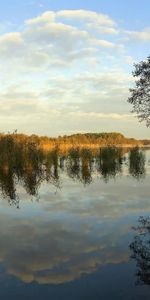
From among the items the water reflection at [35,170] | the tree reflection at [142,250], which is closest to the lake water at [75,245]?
the tree reflection at [142,250]

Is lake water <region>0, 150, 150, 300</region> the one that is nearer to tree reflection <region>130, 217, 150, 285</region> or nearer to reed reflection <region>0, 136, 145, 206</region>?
tree reflection <region>130, 217, 150, 285</region>

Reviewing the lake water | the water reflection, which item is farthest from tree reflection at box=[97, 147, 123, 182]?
the lake water

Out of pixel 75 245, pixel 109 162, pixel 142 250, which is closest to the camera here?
pixel 142 250

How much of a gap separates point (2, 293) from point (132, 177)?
2388cm

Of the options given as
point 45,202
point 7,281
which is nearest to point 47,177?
point 45,202

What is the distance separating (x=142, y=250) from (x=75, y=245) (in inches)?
75.4

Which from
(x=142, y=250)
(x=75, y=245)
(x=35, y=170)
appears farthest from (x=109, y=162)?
(x=142, y=250)

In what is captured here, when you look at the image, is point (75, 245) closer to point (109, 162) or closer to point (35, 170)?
point (35, 170)

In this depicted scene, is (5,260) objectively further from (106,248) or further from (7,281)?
(106,248)

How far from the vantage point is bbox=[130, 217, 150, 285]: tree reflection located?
29.7ft

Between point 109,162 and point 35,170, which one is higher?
point 109,162

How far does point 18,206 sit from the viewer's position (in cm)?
1872

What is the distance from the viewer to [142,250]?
10953 millimetres

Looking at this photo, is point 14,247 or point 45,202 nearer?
point 14,247
